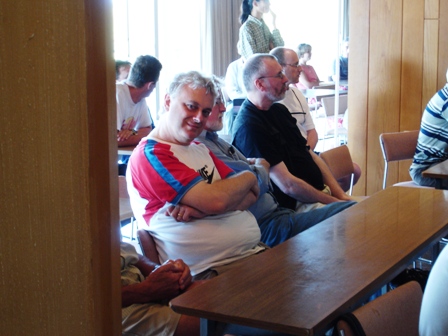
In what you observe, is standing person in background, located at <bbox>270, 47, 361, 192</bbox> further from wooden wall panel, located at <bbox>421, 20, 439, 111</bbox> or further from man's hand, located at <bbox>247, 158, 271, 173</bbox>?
man's hand, located at <bbox>247, 158, 271, 173</bbox>

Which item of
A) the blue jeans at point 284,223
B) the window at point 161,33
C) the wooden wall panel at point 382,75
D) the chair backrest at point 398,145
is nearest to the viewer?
the blue jeans at point 284,223

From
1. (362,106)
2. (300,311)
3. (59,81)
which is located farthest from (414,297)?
(362,106)

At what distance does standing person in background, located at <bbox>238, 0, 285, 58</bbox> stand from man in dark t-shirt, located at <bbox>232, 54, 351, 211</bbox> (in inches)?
94.7

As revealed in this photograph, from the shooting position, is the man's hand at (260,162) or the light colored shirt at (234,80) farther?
the light colored shirt at (234,80)

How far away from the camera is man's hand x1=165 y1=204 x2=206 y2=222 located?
2.16 meters

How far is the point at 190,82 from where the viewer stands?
2.49m

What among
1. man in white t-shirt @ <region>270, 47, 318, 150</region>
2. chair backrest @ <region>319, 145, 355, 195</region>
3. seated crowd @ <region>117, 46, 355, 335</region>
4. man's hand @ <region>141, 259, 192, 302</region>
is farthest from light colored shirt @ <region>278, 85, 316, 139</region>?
man's hand @ <region>141, 259, 192, 302</region>

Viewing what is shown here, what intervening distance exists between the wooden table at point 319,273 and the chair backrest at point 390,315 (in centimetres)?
8

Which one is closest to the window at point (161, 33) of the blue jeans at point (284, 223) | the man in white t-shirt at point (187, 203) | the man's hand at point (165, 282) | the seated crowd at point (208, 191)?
the seated crowd at point (208, 191)

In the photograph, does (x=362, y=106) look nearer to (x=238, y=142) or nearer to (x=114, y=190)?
(x=238, y=142)

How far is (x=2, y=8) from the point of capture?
0.58m

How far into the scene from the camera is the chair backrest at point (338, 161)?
3742 mm

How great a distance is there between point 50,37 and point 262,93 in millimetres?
2759

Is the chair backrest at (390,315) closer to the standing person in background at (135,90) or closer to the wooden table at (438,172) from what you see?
the wooden table at (438,172)
